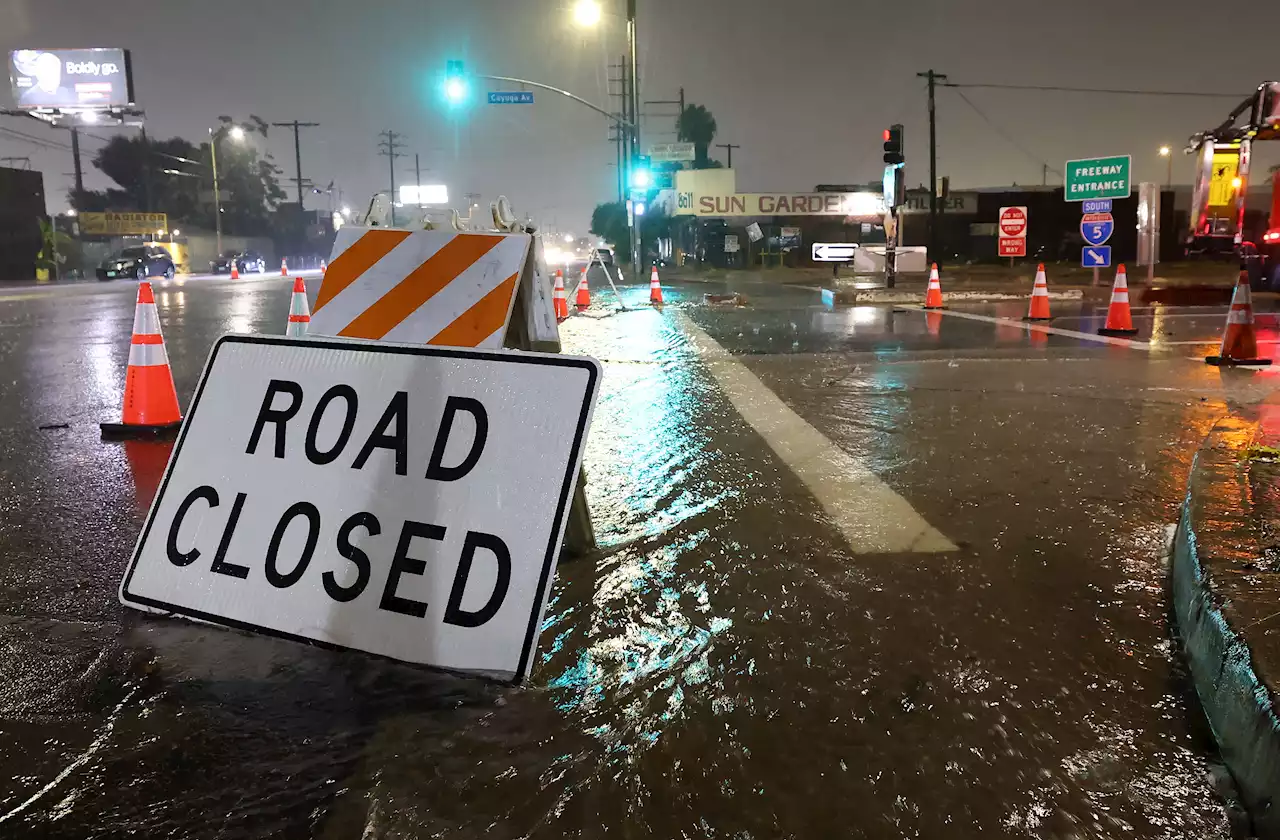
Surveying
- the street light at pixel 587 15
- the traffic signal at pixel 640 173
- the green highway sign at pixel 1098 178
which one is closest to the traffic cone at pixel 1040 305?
the green highway sign at pixel 1098 178

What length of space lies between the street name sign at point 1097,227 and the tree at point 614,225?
55068 millimetres

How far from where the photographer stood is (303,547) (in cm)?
269

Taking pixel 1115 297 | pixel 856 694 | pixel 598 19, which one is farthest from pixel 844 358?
pixel 598 19

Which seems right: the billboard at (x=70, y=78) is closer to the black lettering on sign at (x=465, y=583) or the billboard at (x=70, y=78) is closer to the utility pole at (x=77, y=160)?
the utility pole at (x=77, y=160)

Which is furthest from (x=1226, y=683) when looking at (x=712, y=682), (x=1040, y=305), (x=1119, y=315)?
(x=1040, y=305)

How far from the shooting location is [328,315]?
3.90m

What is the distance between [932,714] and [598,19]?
27.6 metres

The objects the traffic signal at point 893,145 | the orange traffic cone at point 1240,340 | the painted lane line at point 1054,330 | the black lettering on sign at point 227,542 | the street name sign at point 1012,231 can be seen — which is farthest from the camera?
the street name sign at point 1012,231

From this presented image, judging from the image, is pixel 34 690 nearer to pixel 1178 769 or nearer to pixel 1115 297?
pixel 1178 769

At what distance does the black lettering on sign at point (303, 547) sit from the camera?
8.78 feet

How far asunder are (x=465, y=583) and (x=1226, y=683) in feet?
6.62

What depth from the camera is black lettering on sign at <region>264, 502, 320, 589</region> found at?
268 centimetres

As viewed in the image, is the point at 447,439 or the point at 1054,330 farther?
the point at 1054,330

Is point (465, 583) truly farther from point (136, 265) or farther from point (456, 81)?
point (136, 265)
